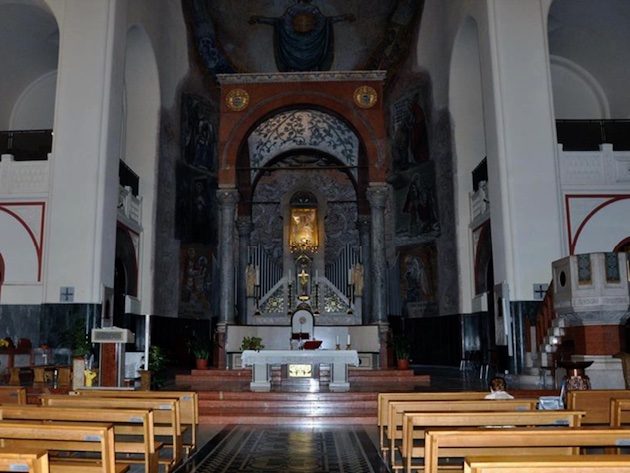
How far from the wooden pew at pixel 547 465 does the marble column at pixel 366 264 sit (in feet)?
52.6

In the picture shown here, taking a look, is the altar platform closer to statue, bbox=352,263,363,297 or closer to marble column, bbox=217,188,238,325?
marble column, bbox=217,188,238,325

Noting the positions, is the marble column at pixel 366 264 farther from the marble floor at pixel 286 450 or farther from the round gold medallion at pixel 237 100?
the marble floor at pixel 286 450

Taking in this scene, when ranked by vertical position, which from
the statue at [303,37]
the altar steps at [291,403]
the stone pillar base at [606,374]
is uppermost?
the statue at [303,37]

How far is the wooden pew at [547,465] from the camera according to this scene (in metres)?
2.36

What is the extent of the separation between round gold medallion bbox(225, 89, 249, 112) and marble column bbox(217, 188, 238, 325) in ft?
7.16

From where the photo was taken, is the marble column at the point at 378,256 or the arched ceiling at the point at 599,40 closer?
the marble column at the point at 378,256

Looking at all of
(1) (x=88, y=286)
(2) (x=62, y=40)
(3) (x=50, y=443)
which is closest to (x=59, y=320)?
(1) (x=88, y=286)

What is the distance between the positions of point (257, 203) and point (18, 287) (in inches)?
443

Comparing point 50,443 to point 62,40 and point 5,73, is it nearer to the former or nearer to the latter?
point 62,40

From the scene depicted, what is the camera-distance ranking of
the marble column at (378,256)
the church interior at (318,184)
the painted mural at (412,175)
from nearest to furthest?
the church interior at (318,184) < the marble column at (378,256) < the painted mural at (412,175)

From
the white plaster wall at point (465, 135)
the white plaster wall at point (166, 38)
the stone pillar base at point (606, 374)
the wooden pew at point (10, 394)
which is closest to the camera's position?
the wooden pew at point (10, 394)

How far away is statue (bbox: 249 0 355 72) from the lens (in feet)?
69.3

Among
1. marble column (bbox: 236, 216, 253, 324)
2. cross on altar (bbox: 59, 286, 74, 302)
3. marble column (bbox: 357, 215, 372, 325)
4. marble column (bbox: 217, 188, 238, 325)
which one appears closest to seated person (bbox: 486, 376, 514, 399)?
cross on altar (bbox: 59, 286, 74, 302)

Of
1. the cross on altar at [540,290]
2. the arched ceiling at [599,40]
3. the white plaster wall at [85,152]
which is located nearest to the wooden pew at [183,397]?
the white plaster wall at [85,152]
